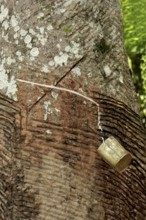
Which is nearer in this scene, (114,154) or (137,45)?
(114,154)

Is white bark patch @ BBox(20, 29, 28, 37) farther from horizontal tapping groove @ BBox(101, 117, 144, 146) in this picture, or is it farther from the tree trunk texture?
horizontal tapping groove @ BBox(101, 117, 144, 146)

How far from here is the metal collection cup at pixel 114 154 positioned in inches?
91.0

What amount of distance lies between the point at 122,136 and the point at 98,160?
133 mm

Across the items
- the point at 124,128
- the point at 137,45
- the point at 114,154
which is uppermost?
the point at 137,45

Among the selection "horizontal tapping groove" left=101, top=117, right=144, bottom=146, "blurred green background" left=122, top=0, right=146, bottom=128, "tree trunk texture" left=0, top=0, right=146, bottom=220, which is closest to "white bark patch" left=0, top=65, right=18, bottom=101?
Answer: "tree trunk texture" left=0, top=0, right=146, bottom=220

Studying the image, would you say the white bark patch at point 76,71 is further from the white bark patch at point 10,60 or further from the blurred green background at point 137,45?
the blurred green background at point 137,45

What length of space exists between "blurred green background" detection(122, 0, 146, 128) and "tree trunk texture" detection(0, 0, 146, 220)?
296cm

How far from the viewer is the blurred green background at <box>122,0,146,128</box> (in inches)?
219

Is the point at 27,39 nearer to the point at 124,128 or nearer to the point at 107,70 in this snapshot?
the point at 107,70

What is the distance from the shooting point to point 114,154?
2318mm

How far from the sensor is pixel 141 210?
8.20ft

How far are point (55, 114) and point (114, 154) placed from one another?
24cm

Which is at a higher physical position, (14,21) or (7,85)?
(14,21)

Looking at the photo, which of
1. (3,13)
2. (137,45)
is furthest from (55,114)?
(137,45)
